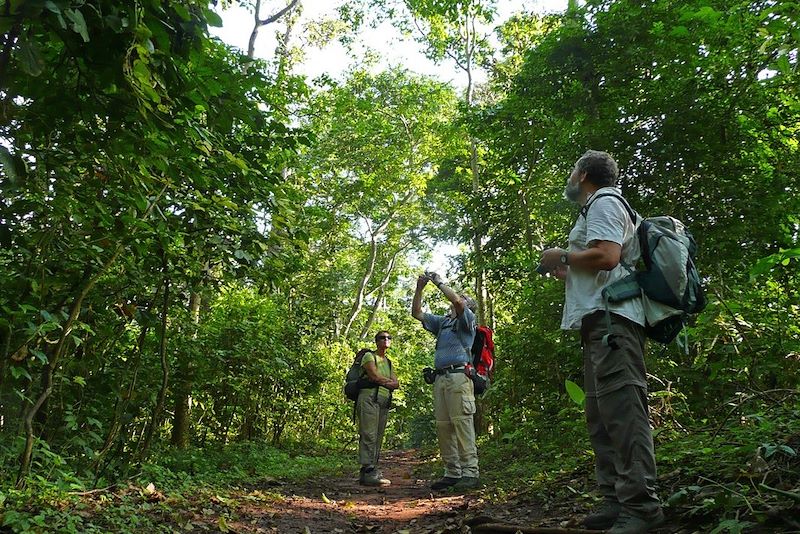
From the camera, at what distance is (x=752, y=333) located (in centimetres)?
513

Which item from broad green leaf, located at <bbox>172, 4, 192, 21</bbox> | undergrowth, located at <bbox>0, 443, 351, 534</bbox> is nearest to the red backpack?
undergrowth, located at <bbox>0, 443, 351, 534</bbox>

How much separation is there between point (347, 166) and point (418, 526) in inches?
705

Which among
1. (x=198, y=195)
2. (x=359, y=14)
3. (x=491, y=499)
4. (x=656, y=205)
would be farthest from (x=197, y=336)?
(x=359, y=14)

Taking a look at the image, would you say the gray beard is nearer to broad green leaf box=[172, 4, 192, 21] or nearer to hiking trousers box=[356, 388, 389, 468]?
broad green leaf box=[172, 4, 192, 21]

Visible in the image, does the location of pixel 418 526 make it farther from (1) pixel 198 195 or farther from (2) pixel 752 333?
(2) pixel 752 333

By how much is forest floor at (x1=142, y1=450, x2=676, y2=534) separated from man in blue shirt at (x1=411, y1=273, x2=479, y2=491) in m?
0.34

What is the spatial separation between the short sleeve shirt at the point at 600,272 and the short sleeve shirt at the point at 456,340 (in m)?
2.98

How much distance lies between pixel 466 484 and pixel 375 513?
1.28 meters

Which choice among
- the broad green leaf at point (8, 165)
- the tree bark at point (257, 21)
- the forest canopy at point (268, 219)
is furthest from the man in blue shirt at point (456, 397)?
the tree bark at point (257, 21)

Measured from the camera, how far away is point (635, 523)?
2676mm

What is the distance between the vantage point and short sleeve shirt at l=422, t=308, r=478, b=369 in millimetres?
6250

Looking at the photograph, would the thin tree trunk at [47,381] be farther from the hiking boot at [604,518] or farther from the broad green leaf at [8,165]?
the hiking boot at [604,518]

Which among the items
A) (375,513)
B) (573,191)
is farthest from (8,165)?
(375,513)

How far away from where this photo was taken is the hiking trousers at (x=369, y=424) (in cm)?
753
